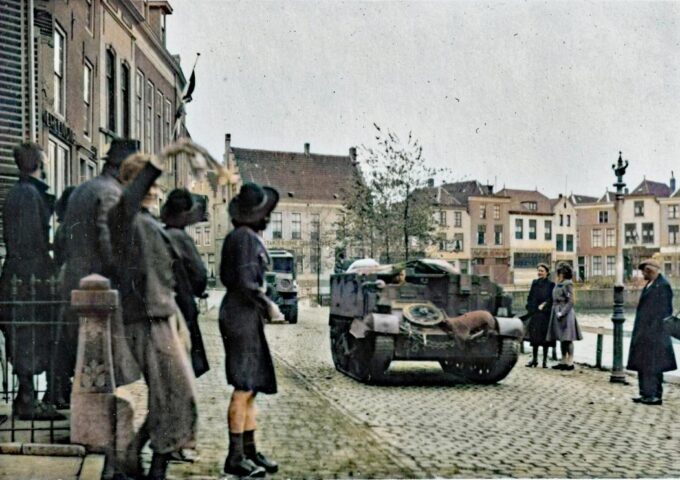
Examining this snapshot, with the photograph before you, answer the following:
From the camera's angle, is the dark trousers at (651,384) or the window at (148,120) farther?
the dark trousers at (651,384)

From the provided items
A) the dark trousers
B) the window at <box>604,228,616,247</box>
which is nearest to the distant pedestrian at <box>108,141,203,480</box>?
the dark trousers

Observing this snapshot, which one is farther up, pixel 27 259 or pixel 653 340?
pixel 27 259

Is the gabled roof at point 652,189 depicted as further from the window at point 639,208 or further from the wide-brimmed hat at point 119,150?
the wide-brimmed hat at point 119,150

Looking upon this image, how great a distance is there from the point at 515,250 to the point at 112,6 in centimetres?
544

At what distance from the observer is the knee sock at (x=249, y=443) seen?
5.54 meters

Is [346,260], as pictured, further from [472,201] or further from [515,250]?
[515,250]

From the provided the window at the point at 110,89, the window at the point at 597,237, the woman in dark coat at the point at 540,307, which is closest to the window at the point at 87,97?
the window at the point at 110,89

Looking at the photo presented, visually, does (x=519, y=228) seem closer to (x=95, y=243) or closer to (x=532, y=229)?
(x=532, y=229)

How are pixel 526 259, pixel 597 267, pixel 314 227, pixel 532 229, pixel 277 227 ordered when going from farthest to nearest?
pixel 597 267, pixel 526 259, pixel 532 229, pixel 314 227, pixel 277 227

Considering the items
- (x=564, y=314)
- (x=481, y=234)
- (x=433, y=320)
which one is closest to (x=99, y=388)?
(x=433, y=320)

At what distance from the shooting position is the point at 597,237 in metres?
11.7

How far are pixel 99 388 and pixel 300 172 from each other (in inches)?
111

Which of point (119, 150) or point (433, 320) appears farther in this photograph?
point (433, 320)

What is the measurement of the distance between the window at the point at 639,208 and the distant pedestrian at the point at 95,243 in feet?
23.5
